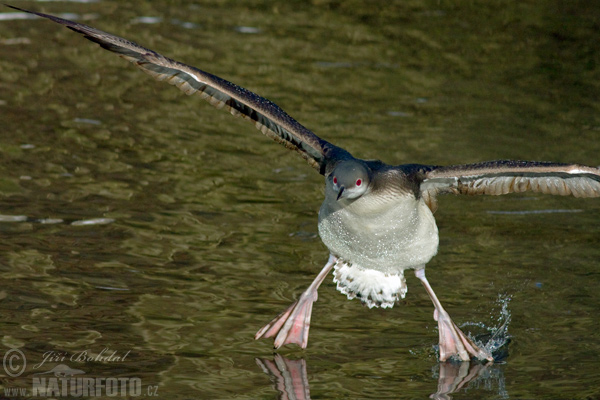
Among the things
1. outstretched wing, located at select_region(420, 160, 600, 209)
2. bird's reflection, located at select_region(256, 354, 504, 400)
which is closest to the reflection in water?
bird's reflection, located at select_region(256, 354, 504, 400)

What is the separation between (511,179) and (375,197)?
5.04 feet

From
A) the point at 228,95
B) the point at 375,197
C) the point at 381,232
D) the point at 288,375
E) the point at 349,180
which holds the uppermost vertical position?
the point at 228,95

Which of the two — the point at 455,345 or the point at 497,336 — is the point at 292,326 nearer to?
the point at 455,345

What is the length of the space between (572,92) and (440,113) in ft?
9.93

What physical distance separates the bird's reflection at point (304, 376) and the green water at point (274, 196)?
0.05m

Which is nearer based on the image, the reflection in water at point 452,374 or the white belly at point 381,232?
the reflection in water at point 452,374

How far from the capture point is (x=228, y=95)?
34.7ft

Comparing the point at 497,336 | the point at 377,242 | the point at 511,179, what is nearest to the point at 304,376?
the point at 377,242

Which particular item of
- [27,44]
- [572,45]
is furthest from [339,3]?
[27,44]

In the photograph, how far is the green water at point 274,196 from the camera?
31.9 ft

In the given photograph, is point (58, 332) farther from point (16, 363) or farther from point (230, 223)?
point (230, 223)

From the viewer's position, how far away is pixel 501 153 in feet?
51.6

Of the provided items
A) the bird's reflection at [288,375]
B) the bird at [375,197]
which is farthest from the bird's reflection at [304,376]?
the bird at [375,197]

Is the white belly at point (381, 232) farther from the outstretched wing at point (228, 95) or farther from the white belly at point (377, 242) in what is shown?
the outstretched wing at point (228, 95)
